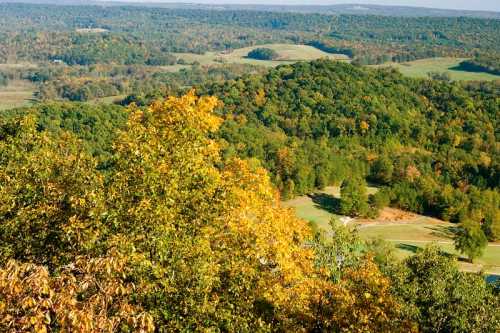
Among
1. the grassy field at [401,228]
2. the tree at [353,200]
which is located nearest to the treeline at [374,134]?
the grassy field at [401,228]

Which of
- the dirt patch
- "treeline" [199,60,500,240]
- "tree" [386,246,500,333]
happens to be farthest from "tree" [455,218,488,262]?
"tree" [386,246,500,333]

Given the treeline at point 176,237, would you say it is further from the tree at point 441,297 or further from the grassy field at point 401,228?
the grassy field at point 401,228

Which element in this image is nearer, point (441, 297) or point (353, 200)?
point (441, 297)

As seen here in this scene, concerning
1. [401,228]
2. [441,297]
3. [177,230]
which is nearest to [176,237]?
[177,230]

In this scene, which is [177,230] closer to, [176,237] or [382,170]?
[176,237]

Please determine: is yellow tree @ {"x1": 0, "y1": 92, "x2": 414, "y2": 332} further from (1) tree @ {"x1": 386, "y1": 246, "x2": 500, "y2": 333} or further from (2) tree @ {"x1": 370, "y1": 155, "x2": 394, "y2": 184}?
(2) tree @ {"x1": 370, "y1": 155, "x2": 394, "y2": 184}
